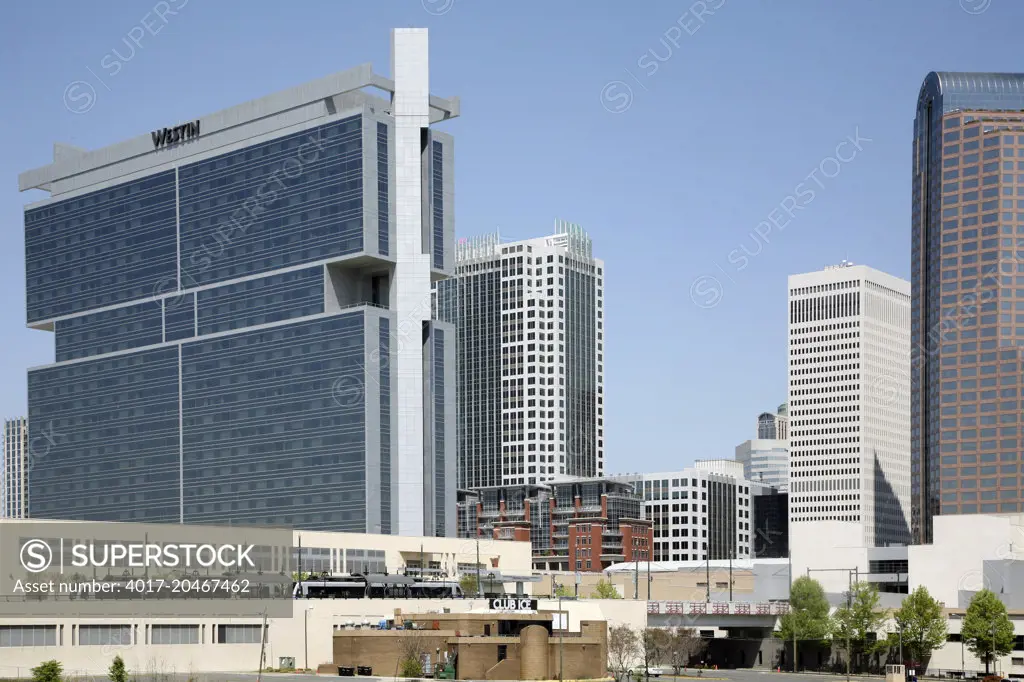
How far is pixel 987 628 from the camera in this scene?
182750 mm

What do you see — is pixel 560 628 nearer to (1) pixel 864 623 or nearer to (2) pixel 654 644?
(2) pixel 654 644

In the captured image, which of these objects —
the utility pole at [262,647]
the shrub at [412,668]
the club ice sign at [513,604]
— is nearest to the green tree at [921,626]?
the club ice sign at [513,604]

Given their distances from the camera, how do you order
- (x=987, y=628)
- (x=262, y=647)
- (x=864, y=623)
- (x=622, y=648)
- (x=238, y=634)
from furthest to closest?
(x=864, y=623) < (x=987, y=628) < (x=622, y=648) < (x=238, y=634) < (x=262, y=647)

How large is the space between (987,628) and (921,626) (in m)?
9.96

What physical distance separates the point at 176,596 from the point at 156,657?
6620 millimetres

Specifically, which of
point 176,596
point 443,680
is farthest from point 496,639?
point 176,596

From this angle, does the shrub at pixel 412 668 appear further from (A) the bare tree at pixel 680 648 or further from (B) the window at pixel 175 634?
(A) the bare tree at pixel 680 648

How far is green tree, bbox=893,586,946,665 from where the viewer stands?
623ft

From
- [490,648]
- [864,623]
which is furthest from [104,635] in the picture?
[864,623]

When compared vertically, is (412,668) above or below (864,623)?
above

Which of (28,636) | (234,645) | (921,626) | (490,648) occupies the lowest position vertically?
(921,626)

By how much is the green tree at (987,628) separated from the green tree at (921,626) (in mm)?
4642

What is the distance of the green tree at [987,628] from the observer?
182 metres

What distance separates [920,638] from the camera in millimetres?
190375
